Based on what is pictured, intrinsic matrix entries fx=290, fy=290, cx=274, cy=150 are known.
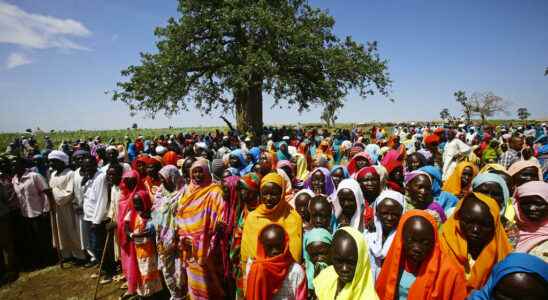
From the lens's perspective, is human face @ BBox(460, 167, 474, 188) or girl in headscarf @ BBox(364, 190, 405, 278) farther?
human face @ BBox(460, 167, 474, 188)

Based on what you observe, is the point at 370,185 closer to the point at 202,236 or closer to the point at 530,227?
the point at 530,227

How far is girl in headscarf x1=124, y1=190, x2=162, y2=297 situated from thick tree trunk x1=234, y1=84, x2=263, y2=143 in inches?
587

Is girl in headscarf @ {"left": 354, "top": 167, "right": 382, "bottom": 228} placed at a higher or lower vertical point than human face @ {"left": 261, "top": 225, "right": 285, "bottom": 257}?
higher

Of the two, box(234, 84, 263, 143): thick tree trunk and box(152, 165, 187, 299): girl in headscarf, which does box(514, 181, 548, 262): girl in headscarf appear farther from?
box(234, 84, 263, 143): thick tree trunk

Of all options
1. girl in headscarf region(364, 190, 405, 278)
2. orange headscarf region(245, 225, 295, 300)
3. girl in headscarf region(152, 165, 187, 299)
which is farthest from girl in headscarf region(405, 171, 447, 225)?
girl in headscarf region(152, 165, 187, 299)

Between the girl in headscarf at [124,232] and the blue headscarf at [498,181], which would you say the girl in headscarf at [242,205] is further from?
the blue headscarf at [498,181]

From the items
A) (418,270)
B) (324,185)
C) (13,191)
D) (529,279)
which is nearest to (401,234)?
(418,270)

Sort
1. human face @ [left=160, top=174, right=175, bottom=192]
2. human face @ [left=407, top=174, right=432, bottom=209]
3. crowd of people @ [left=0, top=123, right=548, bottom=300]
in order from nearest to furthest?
1. crowd of people @ [left=0, top=123, right=548, bottom=300]
2. human face @ [left=407, top=174, right=432, bottom=209]
3. human face @ [left=160, top=174, right=175, bottom=192]

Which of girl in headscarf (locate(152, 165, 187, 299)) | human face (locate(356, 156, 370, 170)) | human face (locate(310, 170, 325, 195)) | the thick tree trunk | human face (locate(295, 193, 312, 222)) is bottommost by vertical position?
girl in headscarf (locate(152, 165, 187, 299))

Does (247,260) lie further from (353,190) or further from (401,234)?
(401,234)

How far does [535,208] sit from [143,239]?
4342mm

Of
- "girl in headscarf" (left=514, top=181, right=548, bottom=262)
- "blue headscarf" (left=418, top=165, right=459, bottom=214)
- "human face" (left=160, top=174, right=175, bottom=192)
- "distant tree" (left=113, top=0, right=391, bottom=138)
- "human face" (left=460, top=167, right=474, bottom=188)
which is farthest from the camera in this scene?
"distant tree" (left=113, top=0, right=391, bottom=138)

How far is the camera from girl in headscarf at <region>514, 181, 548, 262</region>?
2.37 metres

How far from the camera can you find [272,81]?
50.5 ft
